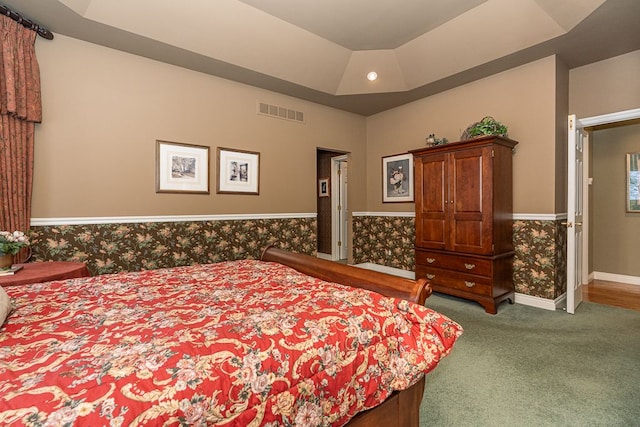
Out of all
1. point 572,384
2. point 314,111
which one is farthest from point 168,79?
point 572,384

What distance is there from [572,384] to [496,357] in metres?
0.46

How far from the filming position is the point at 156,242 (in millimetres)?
3340

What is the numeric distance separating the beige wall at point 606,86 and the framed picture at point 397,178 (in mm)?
2052

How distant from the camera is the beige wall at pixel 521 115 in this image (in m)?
3.34

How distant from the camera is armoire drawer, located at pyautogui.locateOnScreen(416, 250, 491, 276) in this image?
328 centimetres

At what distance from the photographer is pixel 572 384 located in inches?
77.5

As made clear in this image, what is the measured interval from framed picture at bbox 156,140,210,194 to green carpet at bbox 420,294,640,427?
311 cm

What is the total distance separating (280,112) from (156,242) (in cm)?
237

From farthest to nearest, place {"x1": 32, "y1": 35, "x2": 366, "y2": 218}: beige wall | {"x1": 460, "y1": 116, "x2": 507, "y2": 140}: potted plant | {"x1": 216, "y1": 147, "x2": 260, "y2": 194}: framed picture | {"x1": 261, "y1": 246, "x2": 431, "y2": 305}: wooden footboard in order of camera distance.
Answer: {"x1": 216, "y1": 147, "x2": 260, "y2": 194}: framed picture
{"x1": 460, "y1": 116, "x2": 507, "y2": 140}: potted plant
{"x1": 32, "y1": 35, "x2": 366, "y2": 218}: beige wall
{"x1": 261, "y1": 246, "x2": 431, "y2": 305}: wooden footboard

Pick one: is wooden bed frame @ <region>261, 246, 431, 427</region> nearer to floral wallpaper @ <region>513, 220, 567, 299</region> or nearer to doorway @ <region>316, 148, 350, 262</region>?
floral wallpaper @ <region>513, 220, 567, 299</region>

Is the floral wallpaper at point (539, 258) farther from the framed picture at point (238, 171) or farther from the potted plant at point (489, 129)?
the framed picture at point (238, 171)

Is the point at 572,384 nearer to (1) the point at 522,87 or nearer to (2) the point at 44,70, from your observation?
(1) the point at 522,87

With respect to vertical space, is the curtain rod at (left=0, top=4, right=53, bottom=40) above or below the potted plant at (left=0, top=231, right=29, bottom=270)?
above

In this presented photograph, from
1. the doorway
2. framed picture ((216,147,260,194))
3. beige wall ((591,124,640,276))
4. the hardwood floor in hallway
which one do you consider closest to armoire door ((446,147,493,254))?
the hardwood floor in hallway
